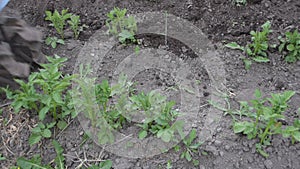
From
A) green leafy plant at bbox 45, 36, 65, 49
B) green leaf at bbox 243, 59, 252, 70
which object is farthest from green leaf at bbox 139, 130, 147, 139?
green leafy plant at bbox 45, 36, 65, 49

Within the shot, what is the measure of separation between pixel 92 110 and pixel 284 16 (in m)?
1.62

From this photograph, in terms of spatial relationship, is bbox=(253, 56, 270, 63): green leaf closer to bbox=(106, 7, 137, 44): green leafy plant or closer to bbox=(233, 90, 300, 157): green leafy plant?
bbox=(233, 90, 300, 157): green leafy plant

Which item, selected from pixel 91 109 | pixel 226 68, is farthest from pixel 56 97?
pixel 226 68

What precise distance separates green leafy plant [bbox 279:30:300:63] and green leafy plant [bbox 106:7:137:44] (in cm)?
102

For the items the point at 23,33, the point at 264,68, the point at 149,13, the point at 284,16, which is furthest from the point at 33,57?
the point at 284,16

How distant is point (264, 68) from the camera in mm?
2609

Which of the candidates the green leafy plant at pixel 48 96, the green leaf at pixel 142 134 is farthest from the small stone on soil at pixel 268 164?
the green leafy plant at pixel 48 96

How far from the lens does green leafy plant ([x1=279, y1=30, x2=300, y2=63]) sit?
260 centimetres

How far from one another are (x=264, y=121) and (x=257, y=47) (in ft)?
2.08

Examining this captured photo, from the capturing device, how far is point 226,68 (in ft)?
8.54

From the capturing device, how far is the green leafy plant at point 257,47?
8.46ft

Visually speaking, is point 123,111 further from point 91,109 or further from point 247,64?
point 247,64

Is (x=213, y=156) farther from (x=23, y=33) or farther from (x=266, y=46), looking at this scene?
(x=23, y=33)

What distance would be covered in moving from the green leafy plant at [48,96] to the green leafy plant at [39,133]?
1.8 inches
